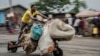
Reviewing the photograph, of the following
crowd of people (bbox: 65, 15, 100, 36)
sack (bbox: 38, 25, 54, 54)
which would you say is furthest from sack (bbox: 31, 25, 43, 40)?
crowd of people (bbox: 65, 15, 100, 36)

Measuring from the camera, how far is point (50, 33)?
→ 984 centimetres

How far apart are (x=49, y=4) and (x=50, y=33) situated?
162ft

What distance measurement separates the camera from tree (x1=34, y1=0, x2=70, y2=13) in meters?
58.2

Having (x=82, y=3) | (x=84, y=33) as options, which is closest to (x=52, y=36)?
(x=84, y=33)

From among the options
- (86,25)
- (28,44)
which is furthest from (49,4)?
(28,44)

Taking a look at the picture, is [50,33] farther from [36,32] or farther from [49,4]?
[49,4]

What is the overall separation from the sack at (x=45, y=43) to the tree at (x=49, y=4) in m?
47.9

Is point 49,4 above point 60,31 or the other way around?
the other way around

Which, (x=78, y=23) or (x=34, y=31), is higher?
(x=34, y=31)

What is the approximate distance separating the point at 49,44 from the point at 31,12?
6.09ft

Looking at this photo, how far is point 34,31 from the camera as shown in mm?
10133

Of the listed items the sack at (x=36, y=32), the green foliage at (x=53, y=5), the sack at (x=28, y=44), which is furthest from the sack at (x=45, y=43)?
the green foliage at (x=53, y=5)

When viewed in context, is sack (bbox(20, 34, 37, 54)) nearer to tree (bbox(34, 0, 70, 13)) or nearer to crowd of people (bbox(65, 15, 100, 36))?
crowd of people (bbox(65, 15, 100, 36))

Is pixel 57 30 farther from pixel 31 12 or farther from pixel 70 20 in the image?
pixel 70 20
